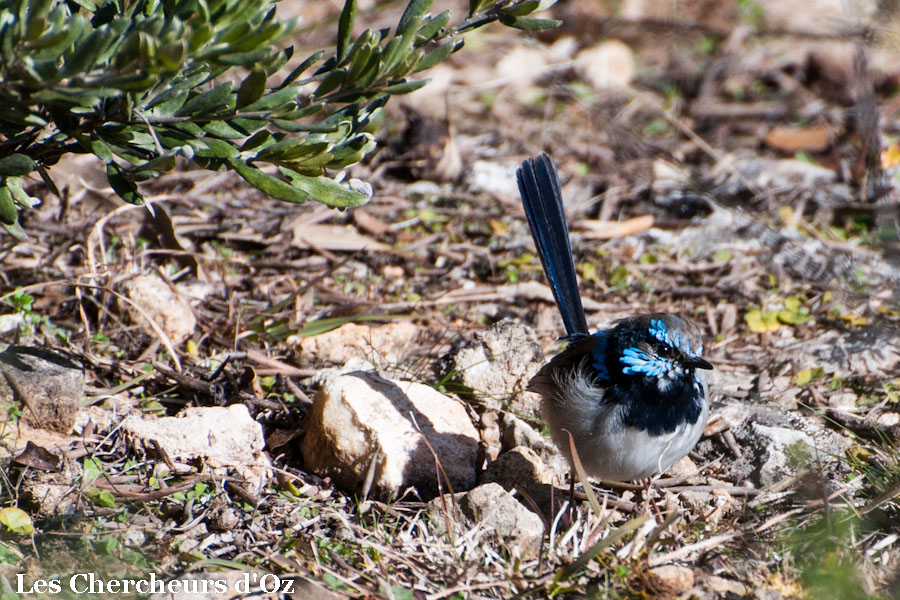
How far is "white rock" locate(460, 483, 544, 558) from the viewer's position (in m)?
3.35

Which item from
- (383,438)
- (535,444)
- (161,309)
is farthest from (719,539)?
(161,309)

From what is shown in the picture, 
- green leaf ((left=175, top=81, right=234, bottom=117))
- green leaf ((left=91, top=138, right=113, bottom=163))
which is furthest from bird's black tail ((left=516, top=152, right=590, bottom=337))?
green leaf ((left=91, top=138, right=113, bottom=163))

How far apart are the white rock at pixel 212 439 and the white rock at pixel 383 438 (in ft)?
0.78

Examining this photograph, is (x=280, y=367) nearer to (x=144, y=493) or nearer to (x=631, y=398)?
(x=144, y=493)

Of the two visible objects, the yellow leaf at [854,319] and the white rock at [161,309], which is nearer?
the white rock at [161,309]

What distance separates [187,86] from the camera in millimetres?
3143

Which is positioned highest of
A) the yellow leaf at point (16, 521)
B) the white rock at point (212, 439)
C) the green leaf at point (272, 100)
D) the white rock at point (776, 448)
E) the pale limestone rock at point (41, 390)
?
the green leaf at point (272, 100)

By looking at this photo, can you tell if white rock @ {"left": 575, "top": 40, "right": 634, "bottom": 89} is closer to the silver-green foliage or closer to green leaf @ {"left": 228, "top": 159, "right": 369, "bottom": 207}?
the silver-green foliage

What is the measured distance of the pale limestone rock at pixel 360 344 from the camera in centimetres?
455

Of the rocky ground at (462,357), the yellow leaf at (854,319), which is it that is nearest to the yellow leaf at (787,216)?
the rocky ground at (462,357)

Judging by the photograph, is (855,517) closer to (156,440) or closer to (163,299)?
(156,440)

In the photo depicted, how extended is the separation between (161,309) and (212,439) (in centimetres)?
104

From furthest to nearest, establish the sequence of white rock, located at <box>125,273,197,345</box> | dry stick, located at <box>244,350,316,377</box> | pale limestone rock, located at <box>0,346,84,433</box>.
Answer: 1. white rock, located at <box>125,273,197,345</box>
2. dry stick, located at <box>244,350,316,377</box>
3. pale limestone rock, located at <box>0,346,84,433</box>

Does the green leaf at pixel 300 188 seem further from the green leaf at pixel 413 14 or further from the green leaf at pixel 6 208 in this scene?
the green leaf at pixel 6 208
